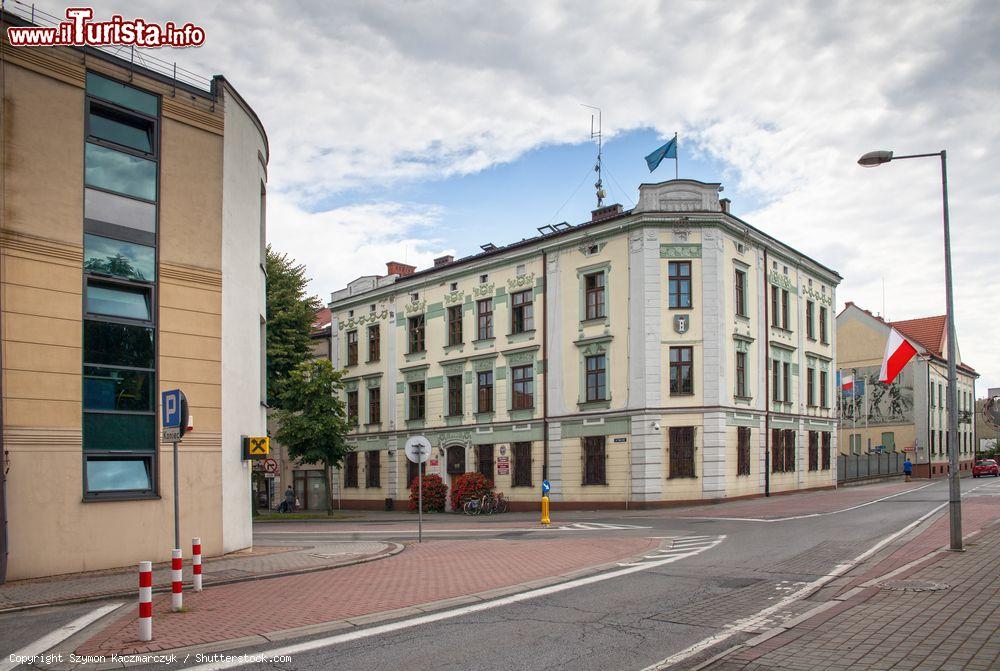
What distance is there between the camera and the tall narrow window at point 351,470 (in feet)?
153

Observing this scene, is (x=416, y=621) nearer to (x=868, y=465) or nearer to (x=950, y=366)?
(x=950, y=366)

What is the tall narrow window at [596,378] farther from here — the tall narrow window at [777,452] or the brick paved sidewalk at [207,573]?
the brick paved sidewalk at [207,573]

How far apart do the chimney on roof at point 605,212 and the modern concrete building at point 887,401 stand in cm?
3371

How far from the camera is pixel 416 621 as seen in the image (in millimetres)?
9648

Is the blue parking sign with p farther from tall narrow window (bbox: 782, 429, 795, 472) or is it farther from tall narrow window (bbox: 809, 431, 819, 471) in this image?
tall narrow window (bbox: 809, 431, 819, 471)

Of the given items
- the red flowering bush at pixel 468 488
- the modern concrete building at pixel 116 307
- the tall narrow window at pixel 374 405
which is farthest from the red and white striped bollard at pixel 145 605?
the tall narrow window at pixel 374 405

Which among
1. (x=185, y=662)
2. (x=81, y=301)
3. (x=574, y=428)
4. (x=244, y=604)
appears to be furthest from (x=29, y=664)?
(x=574, y=428)

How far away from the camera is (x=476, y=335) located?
39.8 metres

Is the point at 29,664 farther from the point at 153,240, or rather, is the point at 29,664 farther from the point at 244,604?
the point at 153,240

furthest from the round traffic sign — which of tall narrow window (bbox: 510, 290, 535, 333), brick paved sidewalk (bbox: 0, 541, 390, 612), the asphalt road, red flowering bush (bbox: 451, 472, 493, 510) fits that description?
tall narrow window (bbox: 510, 290, 535, 333)

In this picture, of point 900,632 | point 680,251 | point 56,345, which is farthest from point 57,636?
point 680,251

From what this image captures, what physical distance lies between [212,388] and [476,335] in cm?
2341

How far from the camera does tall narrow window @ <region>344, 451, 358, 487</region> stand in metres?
46.5

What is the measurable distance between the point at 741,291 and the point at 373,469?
21828 mm
